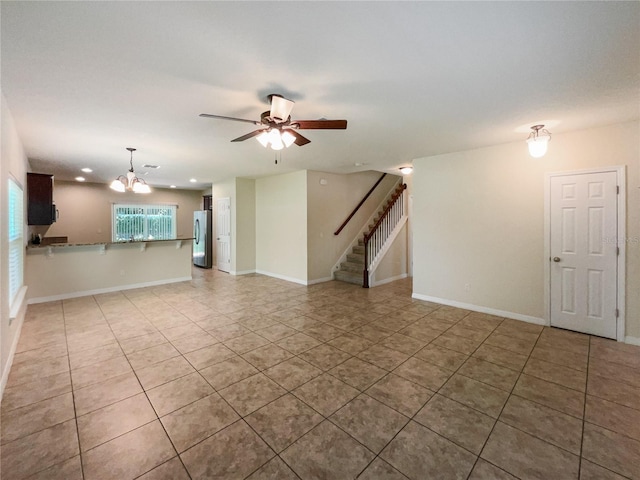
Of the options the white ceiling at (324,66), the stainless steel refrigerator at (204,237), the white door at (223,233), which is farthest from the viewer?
the stainless steel refrigerator at (204,237)

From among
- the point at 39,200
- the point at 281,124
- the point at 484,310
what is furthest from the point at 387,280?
the point at 39,200

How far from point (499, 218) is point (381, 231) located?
264cm

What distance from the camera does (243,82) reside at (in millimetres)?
2279

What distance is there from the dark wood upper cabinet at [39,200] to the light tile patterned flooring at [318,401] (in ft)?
6.07

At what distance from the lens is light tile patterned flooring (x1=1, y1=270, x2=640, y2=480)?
5.56 ft

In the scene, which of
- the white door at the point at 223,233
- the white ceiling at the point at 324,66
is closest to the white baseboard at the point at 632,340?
the white ceiling at the point at 324,66

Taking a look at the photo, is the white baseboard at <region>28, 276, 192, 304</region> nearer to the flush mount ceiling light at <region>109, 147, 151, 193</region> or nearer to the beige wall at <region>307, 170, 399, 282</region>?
the flush mount ceiling light at <region>109, 147, 151, 193</region>

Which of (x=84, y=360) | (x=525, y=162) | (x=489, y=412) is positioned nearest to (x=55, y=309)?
(x=84, y=360)

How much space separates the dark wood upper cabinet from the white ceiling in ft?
5.39

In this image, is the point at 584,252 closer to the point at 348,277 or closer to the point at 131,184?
the point at 348,277

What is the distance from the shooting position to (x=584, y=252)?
3547 millimetres

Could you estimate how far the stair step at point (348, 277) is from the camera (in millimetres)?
6351

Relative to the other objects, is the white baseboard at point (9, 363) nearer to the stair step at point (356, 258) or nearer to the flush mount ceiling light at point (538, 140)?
the stair step at point (356, 258)

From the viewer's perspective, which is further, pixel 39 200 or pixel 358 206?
pixel 358 206
